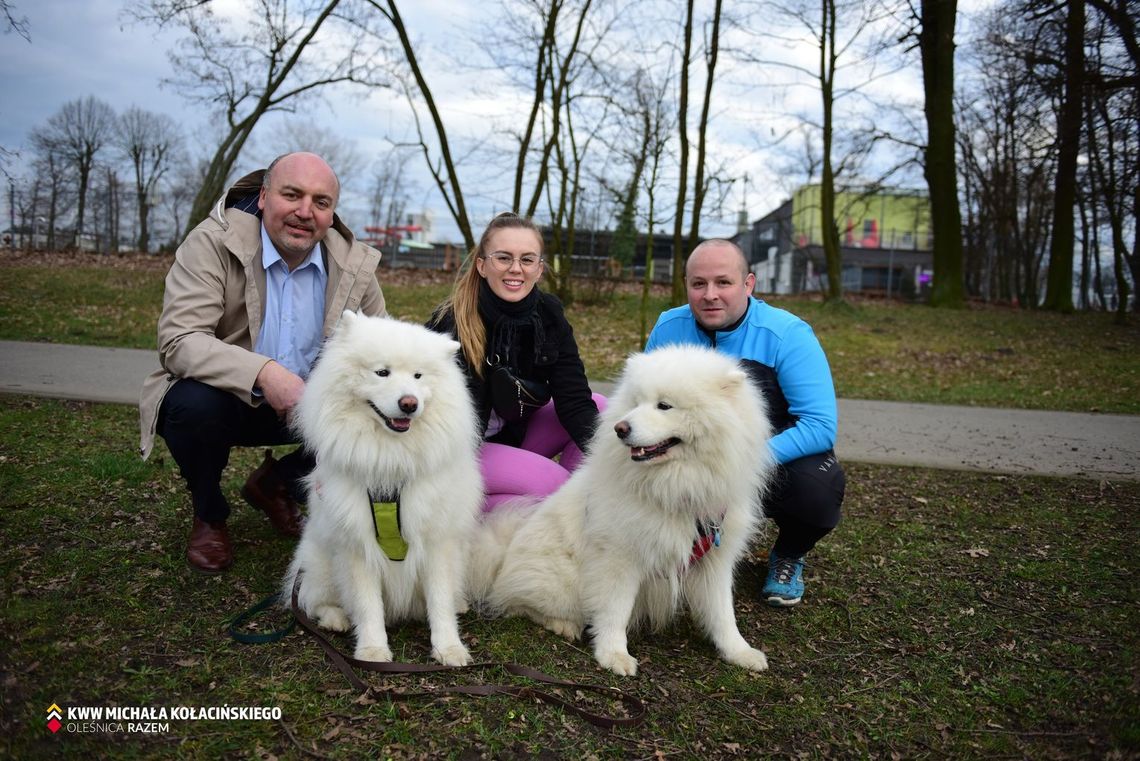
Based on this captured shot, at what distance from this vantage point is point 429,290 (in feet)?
49.1

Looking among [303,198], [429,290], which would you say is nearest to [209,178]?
[429,290]

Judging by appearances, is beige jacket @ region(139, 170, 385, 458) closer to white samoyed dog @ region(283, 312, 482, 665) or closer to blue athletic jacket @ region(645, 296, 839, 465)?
white samoyed dog @ region(283, 312, 482, 665)

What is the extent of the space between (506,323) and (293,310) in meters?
1.08

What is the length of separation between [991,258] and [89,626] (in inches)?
1488

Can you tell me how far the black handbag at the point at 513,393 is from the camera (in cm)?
371

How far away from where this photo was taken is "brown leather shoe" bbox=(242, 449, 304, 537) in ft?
13.2

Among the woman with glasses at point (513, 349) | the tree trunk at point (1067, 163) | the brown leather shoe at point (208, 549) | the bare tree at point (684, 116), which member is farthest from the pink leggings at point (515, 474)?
the tree trunk at point (1067, 163)

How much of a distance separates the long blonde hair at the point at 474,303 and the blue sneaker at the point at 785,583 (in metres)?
1.76

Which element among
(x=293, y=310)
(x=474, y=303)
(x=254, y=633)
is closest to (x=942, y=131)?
(x=474, y=303)

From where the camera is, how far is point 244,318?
11.9 ft

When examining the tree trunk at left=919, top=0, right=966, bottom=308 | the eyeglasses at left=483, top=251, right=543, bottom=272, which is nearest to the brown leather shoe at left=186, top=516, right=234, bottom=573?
the eyeglasses at left=483, top=251, right=543, bottom=272

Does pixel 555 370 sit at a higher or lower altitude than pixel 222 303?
lower

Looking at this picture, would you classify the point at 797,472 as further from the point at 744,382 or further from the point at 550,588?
the point at 550,588

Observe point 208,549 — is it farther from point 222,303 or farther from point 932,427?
point 932,427
